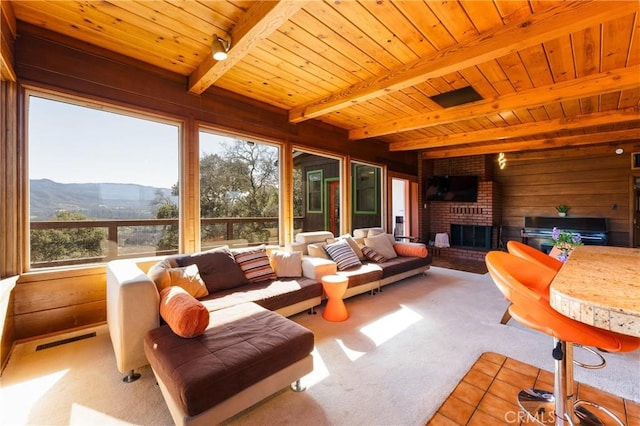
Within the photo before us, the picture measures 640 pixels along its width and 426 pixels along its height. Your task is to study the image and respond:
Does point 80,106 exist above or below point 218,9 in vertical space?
below

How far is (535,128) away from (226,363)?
5.65m

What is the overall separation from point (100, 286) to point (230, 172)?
6.57ft

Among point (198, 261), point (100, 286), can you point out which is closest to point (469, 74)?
point (198, 261)

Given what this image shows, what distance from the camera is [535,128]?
15.3 ft

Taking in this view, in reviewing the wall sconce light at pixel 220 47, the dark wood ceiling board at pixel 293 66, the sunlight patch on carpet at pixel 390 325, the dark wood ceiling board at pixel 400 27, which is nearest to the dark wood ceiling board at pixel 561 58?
the dark wood ceiling board at pixel 400 27

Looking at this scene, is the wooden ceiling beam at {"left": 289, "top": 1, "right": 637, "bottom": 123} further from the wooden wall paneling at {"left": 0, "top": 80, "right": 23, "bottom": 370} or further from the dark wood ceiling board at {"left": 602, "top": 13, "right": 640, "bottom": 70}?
the wooden wall paneling at {"left": 0, "top": 80, "right": 23, "bottom": 370}

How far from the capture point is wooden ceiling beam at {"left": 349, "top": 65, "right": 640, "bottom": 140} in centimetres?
285

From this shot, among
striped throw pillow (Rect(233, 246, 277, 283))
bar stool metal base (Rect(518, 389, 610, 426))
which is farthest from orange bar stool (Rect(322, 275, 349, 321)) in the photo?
bar stool metal base (Rect(518, 389, 610, 426))

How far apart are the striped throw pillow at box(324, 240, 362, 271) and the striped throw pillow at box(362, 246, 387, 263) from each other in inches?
18.8

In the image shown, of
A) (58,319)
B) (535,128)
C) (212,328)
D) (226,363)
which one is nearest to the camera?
(226,363)

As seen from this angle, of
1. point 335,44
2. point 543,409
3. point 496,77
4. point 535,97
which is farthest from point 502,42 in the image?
point 543,409

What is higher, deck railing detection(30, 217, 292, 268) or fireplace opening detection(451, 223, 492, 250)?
deck railing detection(30, 217, 292, 268)

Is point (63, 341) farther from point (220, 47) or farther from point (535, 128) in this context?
point (535, 128)

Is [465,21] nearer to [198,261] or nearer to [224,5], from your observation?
[224,5]
